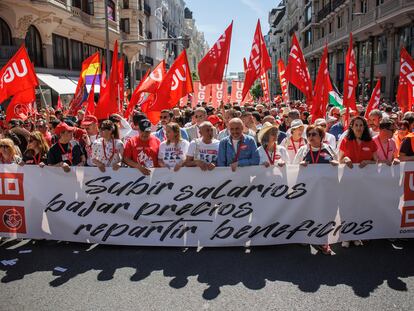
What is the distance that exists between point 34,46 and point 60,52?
3.14m

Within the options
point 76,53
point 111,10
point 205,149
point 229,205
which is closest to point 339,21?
point 111,10

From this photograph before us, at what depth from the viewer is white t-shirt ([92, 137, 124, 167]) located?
536cm

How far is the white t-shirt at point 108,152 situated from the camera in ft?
17.6

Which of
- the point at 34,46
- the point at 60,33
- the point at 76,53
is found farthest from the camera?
the point at 76,53

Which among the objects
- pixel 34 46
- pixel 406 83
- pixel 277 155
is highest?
pixel 34 46

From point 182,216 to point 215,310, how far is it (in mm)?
1547

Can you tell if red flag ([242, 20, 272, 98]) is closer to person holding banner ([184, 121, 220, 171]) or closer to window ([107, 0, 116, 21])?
person holding banner ([184, 121, 220, 171])

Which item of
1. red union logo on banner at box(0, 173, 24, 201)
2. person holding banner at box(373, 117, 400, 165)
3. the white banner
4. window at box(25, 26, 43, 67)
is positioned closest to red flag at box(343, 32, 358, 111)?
person holding banner at box(373, 117, 400, 165)

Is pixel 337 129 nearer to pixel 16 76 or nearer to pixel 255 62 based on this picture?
pixel 255 62

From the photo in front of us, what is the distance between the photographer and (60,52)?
79.0 feet

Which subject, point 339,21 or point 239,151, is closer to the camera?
point 239,151

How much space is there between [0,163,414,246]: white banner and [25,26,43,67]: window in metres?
17.7

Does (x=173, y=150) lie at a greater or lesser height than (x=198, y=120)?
lesser

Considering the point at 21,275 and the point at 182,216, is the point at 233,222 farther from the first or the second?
the point at 21,275
